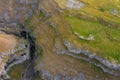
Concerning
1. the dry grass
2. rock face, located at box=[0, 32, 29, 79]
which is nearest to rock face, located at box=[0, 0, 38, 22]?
rock face, located at box=[0, 32, 29, 79]

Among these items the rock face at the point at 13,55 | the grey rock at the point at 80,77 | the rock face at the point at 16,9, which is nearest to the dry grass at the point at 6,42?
the rock face at the point at 13,55

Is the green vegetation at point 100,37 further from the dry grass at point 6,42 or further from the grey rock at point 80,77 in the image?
the dry grass at point 6,42

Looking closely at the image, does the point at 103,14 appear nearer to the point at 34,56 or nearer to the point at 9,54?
the point at 34,56

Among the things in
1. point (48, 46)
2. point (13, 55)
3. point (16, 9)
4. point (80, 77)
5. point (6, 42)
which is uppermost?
point (16, 9)

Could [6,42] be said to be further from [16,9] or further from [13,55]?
[16,9]

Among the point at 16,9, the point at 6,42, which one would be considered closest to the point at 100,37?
the point at 6,42

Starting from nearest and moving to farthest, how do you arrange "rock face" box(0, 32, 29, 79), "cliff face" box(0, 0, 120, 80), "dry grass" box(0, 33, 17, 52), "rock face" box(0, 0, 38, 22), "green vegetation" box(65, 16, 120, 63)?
"green vegetation" box(65, 16, 120, 63), "cliff face" box(0, 0, 120, 80), "rock face" box(0, 32, 29, 79), "dry grass" box(0, 33, 17, 52), "rock face" box(0, 0, 38, 22)

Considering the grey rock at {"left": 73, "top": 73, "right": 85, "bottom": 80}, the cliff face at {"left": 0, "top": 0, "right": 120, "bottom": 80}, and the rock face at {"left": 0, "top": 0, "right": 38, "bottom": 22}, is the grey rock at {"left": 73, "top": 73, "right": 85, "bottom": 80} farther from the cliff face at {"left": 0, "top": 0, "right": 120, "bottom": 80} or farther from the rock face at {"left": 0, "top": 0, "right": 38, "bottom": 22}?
the rock face at {"left": 0, "top": 0, "right": 38, "bottom": 22}

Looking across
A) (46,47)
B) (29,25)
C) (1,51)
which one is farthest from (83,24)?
(1,51)
